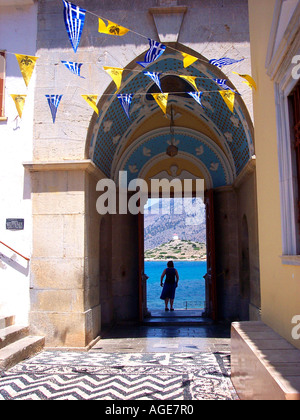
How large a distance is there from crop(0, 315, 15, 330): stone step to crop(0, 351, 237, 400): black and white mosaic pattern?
2.66 feet

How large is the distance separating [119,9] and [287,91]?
4.46 meters

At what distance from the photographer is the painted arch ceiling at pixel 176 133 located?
7.57m

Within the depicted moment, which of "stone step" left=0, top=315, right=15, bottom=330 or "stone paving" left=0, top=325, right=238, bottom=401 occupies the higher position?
Result: "stone step" left=0, top=315, right=15, bottom=330

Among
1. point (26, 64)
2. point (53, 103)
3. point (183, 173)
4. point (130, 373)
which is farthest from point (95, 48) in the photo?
point (130, 373)

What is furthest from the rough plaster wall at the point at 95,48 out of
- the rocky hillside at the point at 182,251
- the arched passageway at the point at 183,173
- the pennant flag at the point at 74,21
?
the rocky hillside at the point at 182,251

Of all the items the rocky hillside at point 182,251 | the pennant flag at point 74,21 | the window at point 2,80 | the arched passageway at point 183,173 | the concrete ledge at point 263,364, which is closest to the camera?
the concrete ledge at point 263,364

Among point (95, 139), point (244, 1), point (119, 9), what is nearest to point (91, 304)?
point (95, 139)

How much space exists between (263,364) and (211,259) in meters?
6.58

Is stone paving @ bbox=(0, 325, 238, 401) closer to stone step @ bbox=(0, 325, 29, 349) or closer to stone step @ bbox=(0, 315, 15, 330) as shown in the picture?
stone step @ bbox=(0, 325, 29, 349)

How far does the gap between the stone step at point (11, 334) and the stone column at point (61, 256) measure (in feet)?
0.71

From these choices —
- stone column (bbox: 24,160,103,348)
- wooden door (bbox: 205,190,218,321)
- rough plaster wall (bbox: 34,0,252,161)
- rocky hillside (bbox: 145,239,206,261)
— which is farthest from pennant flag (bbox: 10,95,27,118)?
rocky hillside (bbox: 145,239,206,261)

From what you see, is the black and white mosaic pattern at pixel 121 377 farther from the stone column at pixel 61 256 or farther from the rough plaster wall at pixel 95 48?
the rough plaster wall at pixel 95 48

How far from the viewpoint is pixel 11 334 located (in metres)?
6.23

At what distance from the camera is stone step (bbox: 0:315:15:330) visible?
21.5 feet
